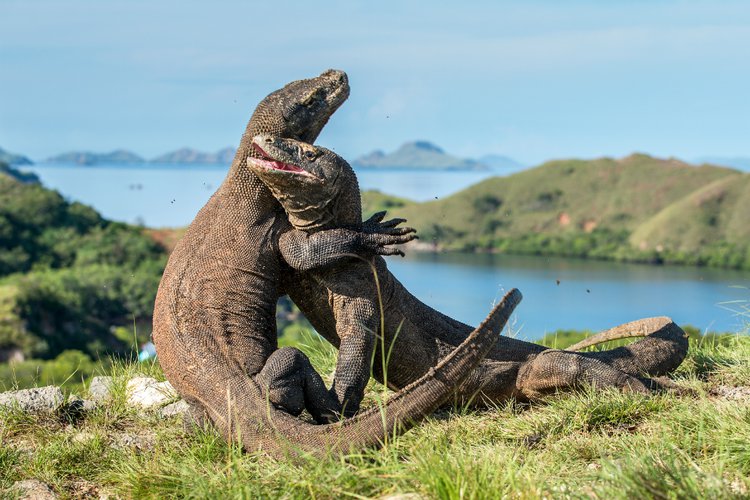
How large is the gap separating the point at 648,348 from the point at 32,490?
5.54 meters

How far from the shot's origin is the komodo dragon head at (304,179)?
727 centimetres

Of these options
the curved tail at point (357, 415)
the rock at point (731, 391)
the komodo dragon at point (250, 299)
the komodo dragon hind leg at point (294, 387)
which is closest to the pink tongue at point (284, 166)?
the komodo dragon at point (250, 299)

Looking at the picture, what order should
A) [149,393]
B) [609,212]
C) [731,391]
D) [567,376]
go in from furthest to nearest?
[609,212]
[149,393]
[731,391]
[567,376]

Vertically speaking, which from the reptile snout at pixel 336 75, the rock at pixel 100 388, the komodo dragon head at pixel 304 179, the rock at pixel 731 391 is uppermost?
the reptile snout at pixel 336 75

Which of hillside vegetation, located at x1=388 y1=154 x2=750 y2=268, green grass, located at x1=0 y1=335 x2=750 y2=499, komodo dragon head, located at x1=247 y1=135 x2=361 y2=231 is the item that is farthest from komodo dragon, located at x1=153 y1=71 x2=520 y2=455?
hillside vegetation, located at x1=388 y1=154 x2=750 y2=268

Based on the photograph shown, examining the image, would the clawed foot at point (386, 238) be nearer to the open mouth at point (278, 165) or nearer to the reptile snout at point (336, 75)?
the open mouth at point (278, 165)

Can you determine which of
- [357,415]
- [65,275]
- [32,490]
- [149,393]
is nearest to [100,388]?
[149,393]

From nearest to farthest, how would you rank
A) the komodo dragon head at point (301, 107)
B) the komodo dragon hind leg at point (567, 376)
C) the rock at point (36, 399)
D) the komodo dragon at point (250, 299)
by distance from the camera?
→ the komodo dragon at point (250, 299) → the komodo dragon head at point (301, 107) → the komodo dragon hind leg at point (567, 376) → the rock at point (36, 399)

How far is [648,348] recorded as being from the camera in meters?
8.86

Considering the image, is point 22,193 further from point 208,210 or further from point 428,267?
point 208,210

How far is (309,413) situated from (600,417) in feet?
7.64

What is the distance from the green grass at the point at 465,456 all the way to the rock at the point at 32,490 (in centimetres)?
7

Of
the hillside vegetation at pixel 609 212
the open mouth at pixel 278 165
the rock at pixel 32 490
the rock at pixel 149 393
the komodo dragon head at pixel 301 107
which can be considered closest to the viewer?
the rock at pixel 32 490

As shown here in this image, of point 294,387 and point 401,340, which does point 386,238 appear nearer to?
point 401,340
